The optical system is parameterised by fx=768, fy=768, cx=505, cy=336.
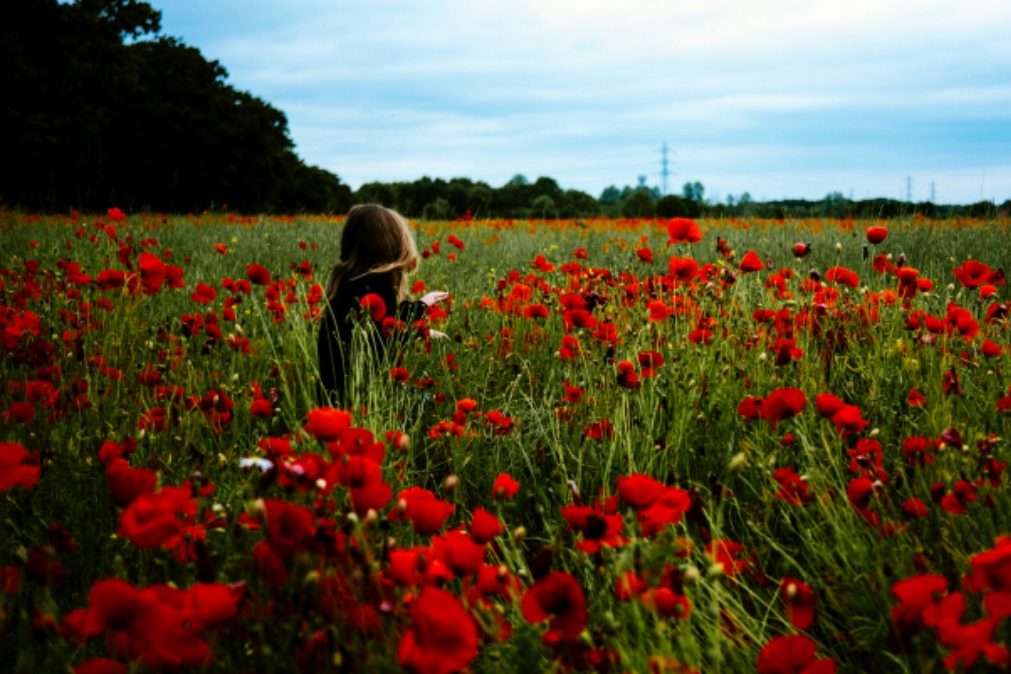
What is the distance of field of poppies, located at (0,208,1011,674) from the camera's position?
1.13 m

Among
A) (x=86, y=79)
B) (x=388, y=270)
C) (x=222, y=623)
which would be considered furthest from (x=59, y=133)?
(x=222, y=623)

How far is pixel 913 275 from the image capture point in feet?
8.87

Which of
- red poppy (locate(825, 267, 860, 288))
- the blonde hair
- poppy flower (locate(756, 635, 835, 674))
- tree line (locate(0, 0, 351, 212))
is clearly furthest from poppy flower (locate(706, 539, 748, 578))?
tree line (locate(0, 0, 351, 212))

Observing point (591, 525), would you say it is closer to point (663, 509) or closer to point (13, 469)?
point (663, 509)

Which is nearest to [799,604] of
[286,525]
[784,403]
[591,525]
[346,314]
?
[591,525]

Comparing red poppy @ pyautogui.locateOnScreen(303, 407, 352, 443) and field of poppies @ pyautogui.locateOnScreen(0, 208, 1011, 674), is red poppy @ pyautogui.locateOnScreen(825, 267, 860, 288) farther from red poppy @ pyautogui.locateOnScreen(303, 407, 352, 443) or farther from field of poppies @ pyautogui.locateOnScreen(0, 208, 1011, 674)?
red poppy @ pyautogui.locateOnScreen(303, 407, 352, 443)

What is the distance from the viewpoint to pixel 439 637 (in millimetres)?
964

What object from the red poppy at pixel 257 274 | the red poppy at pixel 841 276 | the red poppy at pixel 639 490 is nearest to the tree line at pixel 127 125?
the red poppy at pixel 257 274

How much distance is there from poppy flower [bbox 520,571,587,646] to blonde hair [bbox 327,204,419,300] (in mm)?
2915

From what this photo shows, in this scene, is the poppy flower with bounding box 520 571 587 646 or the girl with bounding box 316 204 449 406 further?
the girl with bounding box 316 204 449 406

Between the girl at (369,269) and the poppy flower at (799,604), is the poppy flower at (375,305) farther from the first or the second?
the poppy flower at (799,604)

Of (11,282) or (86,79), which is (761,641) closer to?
(11,282)

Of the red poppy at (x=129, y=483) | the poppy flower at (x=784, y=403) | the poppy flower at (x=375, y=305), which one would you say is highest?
the poppy flower at (x=375, y=305)

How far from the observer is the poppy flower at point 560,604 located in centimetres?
109
